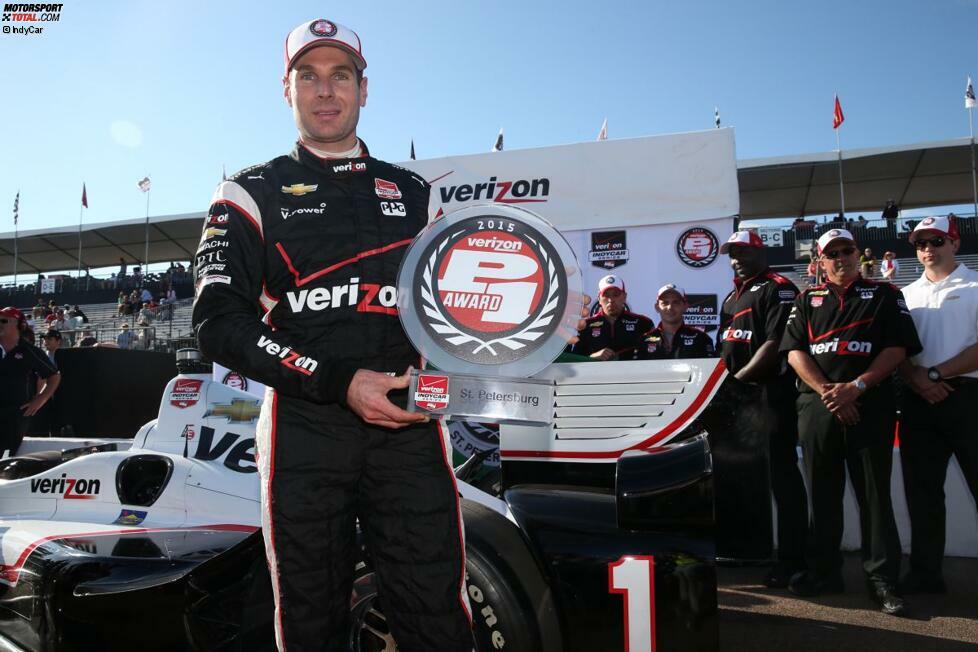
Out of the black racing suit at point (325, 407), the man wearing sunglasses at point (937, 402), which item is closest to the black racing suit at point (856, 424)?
the man wearing sunglasses at point (937, 402)

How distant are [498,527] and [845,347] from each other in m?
2.42

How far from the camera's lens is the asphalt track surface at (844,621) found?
297 cm

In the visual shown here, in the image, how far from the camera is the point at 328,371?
1.39m

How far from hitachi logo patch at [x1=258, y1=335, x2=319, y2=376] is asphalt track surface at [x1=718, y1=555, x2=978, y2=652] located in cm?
241

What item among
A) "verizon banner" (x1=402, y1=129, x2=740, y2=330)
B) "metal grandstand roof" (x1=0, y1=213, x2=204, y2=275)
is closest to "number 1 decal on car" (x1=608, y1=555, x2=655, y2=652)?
"verizon banner" (x1=402, y1=129, x2=740, y2=330)

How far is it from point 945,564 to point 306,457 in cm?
433

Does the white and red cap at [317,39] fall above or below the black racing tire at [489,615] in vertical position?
above

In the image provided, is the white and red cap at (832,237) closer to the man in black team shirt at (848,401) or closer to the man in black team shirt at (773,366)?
the man in black team shirt at (848,401)

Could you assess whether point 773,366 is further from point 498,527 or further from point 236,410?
point 236,410

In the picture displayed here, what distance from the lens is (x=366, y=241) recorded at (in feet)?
5.16

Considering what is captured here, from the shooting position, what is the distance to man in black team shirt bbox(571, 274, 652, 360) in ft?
16.4

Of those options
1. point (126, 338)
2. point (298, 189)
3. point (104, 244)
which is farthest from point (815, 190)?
point (104, 244)

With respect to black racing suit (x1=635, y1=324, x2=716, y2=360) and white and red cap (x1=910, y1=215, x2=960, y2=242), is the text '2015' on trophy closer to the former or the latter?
white and red cap (x1=910, y1=215, x2=960, y2=242)

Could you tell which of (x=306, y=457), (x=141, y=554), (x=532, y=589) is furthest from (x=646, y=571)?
(x=141, y=554)
